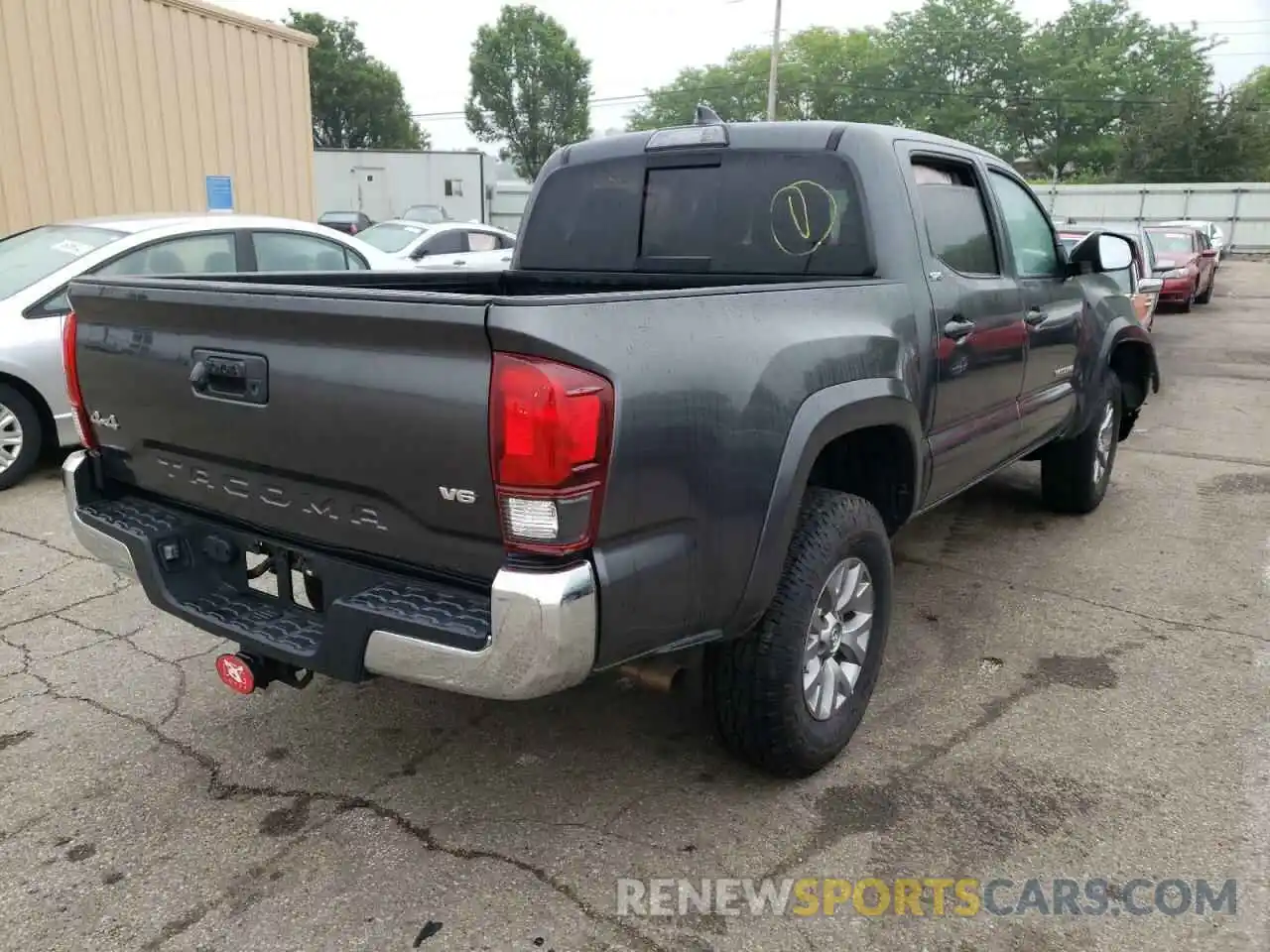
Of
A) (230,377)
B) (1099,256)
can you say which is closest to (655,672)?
(230,377)

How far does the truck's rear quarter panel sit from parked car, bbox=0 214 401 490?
14.7 ft

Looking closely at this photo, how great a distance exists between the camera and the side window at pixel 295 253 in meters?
6.86

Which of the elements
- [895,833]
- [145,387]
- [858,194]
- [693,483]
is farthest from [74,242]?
[895,833]

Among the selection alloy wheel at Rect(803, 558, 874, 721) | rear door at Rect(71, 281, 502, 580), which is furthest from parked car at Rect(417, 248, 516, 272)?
alloy wheel at Rect(803, 558, 874, 721)

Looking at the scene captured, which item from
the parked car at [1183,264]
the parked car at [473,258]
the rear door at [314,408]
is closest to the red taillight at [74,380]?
the rear door at [314,408]

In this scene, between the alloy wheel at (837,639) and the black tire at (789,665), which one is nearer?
the black tire at (789,665)

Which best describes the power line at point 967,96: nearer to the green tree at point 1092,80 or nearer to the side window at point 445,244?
the green tree at point 1092,80

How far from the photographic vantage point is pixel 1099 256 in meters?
4.64

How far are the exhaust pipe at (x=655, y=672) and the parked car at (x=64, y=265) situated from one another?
178 inches

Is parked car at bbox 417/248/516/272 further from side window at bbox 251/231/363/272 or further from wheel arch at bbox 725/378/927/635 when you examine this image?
wheel arch at bbox 725/378/927/635

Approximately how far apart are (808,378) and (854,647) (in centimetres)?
94

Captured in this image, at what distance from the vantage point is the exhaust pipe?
2.61 metres

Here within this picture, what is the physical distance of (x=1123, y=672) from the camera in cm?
377

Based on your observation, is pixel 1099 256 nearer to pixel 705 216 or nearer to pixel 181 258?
pixel 705 216
